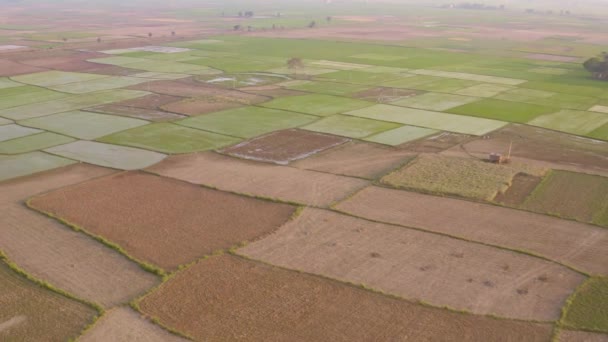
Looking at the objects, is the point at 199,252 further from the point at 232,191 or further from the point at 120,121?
the point at 120,121

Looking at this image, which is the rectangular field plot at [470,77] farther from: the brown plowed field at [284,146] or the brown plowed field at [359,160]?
the brown plowed field at [359,160]

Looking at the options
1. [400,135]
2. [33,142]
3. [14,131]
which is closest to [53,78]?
[14,131]

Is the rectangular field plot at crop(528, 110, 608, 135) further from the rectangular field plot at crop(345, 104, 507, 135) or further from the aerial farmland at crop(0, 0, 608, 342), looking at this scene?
the rectangular field plot at crop(345, 104, 507, 135)

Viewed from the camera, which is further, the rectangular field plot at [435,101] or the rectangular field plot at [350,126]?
the rectangular field plot at [435,101]

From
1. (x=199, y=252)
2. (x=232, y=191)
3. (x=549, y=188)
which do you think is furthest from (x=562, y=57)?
(x=199, y=252)

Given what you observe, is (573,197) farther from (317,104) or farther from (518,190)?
(317,104)

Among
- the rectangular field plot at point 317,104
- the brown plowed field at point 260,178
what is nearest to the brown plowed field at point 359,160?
the brown plowed field at point 260,178

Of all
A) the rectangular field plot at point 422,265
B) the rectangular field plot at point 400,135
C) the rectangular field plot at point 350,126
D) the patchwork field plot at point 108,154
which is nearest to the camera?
the rectangular field plot at point 422,265
